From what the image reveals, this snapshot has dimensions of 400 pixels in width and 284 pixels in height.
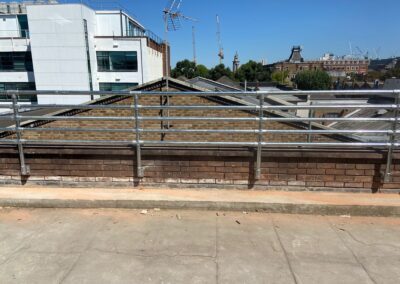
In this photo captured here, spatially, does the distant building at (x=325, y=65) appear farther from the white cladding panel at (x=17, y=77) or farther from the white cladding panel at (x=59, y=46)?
the white cladding panel at (x=17, y=77)

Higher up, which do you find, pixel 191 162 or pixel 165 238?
pixel 191 162

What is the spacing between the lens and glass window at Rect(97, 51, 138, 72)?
42.2m

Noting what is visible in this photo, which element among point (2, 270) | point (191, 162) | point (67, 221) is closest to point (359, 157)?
point (191, 162)

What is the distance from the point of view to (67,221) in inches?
137

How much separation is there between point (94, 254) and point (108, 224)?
22.7 inches

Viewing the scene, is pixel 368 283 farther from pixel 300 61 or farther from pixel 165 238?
pixel 300 61

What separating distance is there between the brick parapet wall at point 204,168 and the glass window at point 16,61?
4518cm

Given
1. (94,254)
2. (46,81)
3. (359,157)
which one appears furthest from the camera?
(46,81)

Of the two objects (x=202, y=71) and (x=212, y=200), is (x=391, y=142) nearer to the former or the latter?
(x=212, y=200)

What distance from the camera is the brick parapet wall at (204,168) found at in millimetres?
3838

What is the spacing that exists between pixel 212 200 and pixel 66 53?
43.3 metres

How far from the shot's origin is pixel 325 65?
144 metres

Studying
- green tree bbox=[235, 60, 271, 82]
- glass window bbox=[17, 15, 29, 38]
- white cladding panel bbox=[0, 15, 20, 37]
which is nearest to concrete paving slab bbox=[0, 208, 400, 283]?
glass window bbox=[17, 15, 29, 38]

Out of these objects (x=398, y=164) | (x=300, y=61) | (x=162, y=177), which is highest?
(x=300, y=61)
